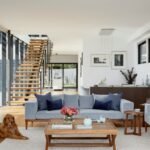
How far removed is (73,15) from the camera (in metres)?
7.53

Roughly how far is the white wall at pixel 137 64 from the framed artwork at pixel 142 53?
0.14 m

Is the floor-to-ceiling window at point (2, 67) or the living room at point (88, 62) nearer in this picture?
the living room at point (88, 62)

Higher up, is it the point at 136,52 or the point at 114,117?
the point at 136,52

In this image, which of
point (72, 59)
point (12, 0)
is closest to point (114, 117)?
point (12, 0)

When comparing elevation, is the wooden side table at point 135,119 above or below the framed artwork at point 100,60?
below

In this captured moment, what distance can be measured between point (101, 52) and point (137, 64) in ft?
4.59

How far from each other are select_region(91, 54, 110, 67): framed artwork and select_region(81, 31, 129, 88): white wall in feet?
0.36

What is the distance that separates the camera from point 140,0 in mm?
6000

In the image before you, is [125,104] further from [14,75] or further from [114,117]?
[14,75]

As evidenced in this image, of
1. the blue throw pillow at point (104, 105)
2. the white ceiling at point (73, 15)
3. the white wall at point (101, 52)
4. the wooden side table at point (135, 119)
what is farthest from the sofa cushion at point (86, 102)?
the white wall at point (101, 52)

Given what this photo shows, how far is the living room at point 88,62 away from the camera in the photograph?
617 centimetres

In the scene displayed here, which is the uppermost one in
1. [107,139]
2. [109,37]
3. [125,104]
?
[109,37]

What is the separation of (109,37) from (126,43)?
67 cm

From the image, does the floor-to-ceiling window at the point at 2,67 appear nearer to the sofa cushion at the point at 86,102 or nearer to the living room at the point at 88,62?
the living room at the point at 88,62
